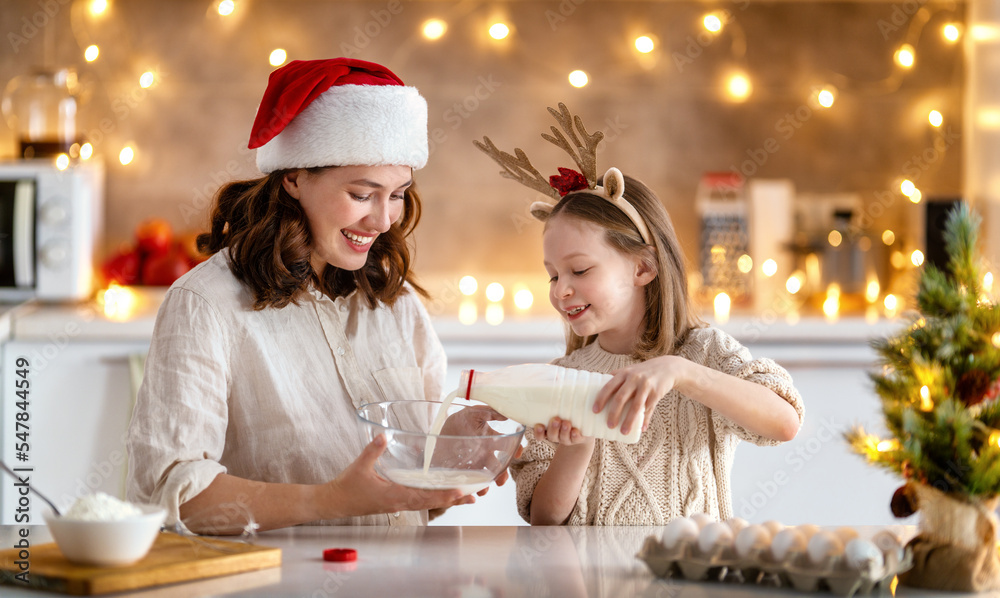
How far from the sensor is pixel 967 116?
9.78 ft

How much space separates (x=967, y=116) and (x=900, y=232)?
405mm

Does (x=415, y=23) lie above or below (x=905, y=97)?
above

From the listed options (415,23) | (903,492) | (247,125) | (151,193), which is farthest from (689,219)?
(903,492)

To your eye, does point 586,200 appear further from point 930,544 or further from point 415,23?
point 415,23

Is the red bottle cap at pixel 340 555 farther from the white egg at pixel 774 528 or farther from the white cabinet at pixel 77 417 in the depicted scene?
the white cabinet at pixel 77 417

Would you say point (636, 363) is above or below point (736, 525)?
above

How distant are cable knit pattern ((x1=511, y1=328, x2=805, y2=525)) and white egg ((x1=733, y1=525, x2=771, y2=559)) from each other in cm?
41

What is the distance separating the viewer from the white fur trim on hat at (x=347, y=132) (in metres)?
1.42

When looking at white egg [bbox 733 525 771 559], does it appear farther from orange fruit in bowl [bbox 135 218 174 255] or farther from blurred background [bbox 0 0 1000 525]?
orange fruit in bowl [bbox 135 218 174 255]

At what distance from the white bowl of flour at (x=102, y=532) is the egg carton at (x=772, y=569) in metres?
0.49

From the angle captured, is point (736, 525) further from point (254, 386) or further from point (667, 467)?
point (254, 386)

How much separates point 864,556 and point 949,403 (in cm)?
16

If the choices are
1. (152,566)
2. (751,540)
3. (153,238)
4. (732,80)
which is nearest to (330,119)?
(152,566)

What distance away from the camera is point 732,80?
9.84ft
